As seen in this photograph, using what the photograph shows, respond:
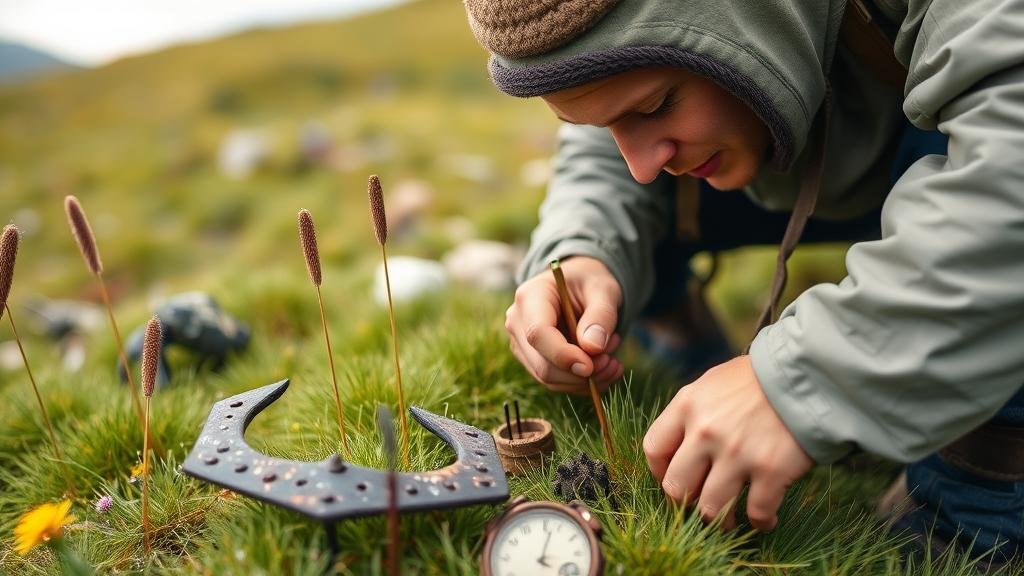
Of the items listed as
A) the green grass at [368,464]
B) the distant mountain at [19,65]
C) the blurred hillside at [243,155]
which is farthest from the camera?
the distant mountain at [19,65]

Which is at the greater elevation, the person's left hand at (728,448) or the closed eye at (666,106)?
the closed eye at (666,106)

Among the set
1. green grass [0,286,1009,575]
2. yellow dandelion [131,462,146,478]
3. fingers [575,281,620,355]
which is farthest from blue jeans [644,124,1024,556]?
yellow dandelion [131,462,146,478]

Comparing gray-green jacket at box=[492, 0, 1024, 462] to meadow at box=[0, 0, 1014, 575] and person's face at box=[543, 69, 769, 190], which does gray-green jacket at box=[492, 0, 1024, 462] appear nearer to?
person's face at box=[543, 69, 769, 190]

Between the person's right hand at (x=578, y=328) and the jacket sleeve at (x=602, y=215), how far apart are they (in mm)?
86

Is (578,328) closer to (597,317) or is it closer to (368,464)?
(597,317)

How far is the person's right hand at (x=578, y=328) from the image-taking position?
183 centimetres

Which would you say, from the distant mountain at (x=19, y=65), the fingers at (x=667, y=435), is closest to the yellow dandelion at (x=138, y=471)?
the fingers at (x=667, y=435)

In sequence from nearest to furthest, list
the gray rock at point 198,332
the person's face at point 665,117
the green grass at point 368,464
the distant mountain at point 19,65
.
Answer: the green grass at point 368,464 → the person's face at point 665,117 → the gray rock at point 198,332 → the distant mountain at point 19,65

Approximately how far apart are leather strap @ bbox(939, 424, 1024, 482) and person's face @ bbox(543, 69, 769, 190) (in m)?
0.90

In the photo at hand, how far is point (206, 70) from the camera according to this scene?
20.6 metres

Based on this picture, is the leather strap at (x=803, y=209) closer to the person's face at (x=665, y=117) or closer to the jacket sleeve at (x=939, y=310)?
the person's face at (x=665, y=117)

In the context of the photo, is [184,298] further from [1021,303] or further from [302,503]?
[1021,303]

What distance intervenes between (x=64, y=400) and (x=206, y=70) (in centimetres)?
2050

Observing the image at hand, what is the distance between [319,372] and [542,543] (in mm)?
1423
